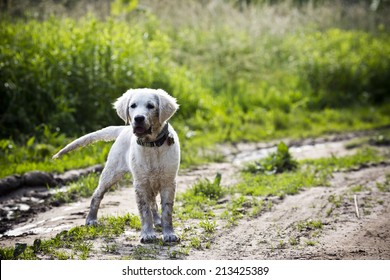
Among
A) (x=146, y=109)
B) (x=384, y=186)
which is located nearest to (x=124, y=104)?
(x=146, y=109)

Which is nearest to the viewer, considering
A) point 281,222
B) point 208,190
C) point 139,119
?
point 139,119

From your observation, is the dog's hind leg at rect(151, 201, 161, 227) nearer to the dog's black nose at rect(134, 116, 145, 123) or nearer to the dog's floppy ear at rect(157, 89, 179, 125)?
the dog's floppy ear at rect(157, 89, 179, 125)

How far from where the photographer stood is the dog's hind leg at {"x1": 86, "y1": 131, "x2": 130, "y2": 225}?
6.12m

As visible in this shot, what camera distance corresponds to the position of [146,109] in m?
5.36

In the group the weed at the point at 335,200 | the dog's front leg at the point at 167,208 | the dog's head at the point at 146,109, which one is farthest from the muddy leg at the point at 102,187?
the weed at the point at 335,200

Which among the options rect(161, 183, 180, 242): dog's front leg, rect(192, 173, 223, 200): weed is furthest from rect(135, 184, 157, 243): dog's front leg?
rect(192, 173, 223, 200): weed

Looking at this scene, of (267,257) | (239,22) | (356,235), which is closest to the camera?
(267,257)

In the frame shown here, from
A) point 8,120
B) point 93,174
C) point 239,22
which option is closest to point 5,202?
point 93,174

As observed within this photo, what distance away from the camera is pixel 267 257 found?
5.31 meters

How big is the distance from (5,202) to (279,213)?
3.09 meters

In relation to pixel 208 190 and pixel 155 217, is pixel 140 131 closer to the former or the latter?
pixel 155 217

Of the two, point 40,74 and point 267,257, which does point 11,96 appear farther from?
point 267,257

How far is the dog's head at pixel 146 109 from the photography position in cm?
529

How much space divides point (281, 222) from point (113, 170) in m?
1.75
